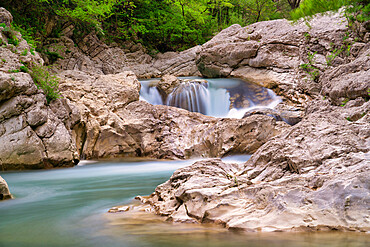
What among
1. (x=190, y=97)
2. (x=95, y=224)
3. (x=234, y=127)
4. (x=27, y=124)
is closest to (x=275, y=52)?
(x=190, y=97)

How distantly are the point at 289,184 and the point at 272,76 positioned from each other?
35.6 feet

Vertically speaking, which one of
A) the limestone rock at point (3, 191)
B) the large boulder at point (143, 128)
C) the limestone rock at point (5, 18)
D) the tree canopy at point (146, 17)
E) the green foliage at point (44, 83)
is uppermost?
the tree canopy at point (146, 17)

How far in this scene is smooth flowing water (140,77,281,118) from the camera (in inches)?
479

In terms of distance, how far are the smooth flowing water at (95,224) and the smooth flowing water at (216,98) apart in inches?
231

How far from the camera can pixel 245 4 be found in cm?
2230

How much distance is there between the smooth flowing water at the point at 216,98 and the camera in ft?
39.9

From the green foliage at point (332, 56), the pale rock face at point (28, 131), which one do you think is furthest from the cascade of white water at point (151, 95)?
the green foliage at point (332, 56)

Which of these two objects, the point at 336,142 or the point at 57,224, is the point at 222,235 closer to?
the point at 336,142

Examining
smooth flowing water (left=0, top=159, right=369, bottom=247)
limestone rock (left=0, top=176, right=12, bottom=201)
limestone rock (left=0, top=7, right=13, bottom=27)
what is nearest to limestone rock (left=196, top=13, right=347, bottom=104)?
smooth flowing water (left=0, top=159, right=369, bottom=247)

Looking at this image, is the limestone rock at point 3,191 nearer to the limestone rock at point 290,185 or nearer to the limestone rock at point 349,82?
the limestone rock at point 290,185

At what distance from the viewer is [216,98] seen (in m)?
12.6

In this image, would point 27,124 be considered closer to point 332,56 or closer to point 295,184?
point 295,184

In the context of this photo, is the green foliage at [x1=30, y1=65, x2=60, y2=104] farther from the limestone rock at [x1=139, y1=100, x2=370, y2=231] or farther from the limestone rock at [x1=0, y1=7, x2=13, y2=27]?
the limestone rock at [x1=139, y1=100, x2=370, y2=231]

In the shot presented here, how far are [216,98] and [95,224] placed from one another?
966cm
